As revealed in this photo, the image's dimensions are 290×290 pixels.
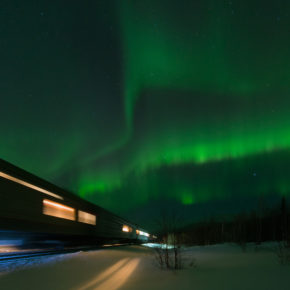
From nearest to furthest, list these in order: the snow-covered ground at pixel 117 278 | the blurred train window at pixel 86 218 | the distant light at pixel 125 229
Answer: the snow-covered ground at pixel 117 278 → the blurred train window at pixel 86 218 → the distant light at pixel 125 229

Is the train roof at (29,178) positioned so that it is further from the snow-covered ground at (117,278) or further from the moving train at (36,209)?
the snow-covered ground at (117,278)

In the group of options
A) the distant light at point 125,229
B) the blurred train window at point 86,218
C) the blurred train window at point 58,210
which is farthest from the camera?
the distant light at point 125,229

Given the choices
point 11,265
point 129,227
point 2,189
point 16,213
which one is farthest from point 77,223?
point 129,227

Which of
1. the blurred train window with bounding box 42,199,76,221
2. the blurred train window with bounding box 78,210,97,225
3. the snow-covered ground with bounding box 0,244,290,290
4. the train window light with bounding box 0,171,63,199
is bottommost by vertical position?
the snow-covered ground with bounding box 0,244,290,290

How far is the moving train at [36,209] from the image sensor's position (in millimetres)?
7848

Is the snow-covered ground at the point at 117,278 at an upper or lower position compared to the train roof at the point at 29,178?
lower

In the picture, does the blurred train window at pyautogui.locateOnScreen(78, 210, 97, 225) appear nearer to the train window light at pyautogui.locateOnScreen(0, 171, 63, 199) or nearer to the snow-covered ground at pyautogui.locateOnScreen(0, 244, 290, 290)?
the train window light at pyautogui.locateOnScreen(0, 171, 63, 199)

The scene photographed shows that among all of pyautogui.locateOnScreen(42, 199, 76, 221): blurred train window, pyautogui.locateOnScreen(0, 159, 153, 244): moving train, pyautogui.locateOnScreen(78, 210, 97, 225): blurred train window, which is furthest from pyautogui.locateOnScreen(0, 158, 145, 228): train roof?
pyautogui.locateOnScreen(78, 210, 97, 225): blurred train window

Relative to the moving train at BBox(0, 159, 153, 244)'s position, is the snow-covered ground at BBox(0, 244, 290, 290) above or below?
below

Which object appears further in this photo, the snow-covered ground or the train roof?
the train roof

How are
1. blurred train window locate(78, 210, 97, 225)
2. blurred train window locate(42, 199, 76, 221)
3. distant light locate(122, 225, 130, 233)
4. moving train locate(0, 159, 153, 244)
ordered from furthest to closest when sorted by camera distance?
distant light locate(122, 225, 130, 233) < blurred train window locate(78, 210, 97, 225) < blurred train window locate(42, 199, 76, 221) < moving train locate(0, 159, 153, 244)

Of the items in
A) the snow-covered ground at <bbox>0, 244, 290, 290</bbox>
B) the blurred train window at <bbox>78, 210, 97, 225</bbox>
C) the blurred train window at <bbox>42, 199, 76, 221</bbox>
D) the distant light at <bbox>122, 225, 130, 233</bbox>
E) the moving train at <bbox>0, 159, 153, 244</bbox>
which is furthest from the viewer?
the distant light at <bbox>122, 225, 130, 233</bbox>

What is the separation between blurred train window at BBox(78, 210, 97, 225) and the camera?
→ 44.6 feet

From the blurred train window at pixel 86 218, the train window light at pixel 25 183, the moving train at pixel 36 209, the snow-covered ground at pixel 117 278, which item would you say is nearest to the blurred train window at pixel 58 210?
the moving train at pixel 36 209
